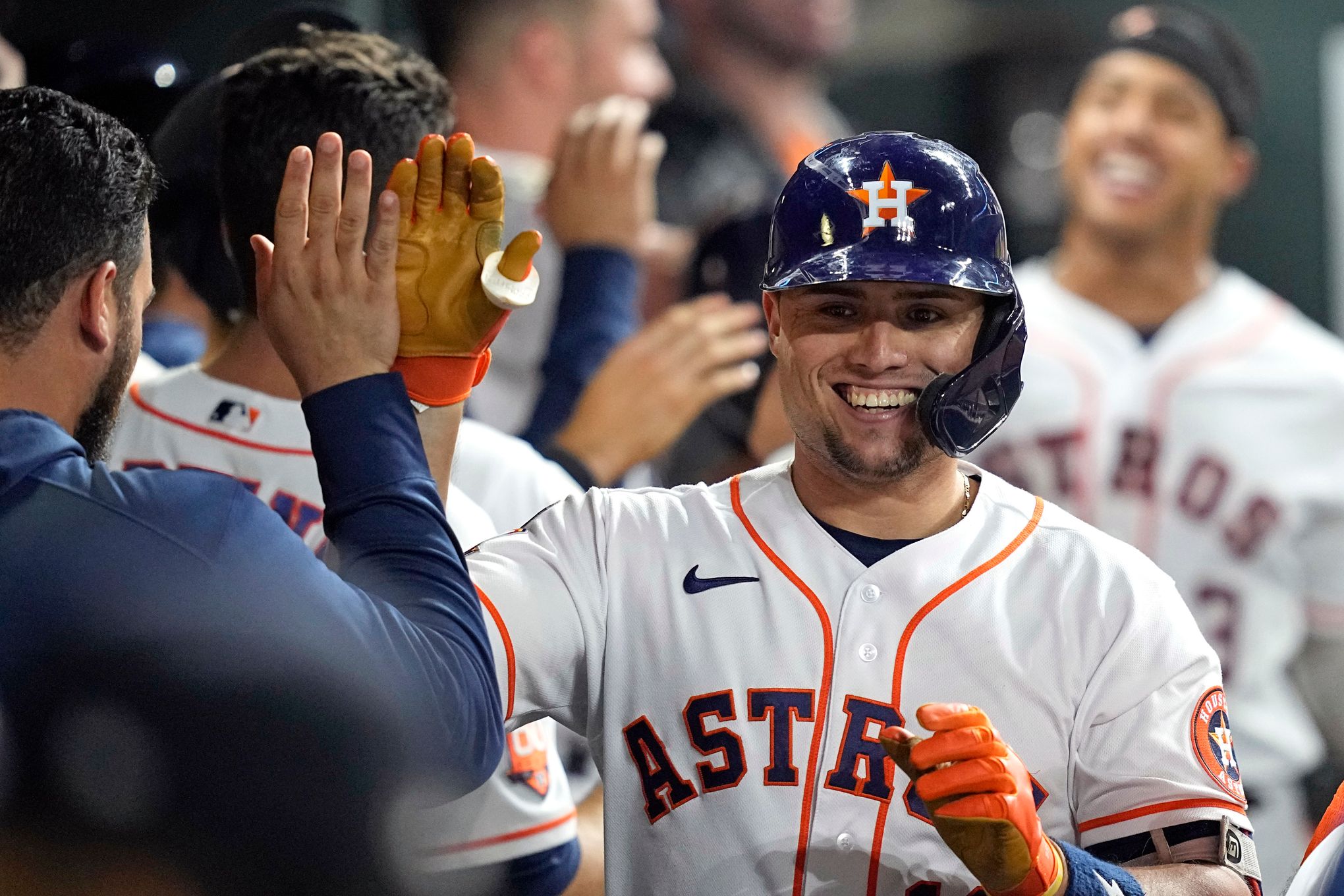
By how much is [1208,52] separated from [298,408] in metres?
2.70

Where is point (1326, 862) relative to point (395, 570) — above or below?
below

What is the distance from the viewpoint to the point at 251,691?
1284 millimetres

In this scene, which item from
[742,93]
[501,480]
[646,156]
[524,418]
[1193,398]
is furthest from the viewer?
[742,93]

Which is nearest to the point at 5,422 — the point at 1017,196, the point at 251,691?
the point at 251,691

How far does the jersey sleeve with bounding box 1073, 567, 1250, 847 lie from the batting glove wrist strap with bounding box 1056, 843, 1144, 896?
10 cm

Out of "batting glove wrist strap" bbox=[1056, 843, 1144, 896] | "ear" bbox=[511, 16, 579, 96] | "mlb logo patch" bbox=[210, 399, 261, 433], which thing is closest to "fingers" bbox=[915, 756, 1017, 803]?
"batting glove wrist strap" bbox=[1056, 843, 1144, 896]

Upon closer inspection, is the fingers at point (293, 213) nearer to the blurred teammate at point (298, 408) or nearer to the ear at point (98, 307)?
the ear at point (98, 307)

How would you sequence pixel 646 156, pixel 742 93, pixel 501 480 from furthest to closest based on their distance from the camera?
A: pixel 742 93 → pixel 646 156 → pixel 501 480

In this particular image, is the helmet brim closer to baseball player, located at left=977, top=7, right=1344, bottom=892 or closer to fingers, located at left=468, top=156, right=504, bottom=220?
fingers, located at left=468, top=156, right=504, bottom=220

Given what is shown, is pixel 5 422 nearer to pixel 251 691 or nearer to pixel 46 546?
pixel 46 546

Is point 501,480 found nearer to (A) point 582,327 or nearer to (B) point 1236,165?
(A) point 582,327

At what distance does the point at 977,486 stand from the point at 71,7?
300 centimetres

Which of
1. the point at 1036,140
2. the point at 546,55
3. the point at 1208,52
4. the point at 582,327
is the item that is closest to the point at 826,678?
the point at 582,327

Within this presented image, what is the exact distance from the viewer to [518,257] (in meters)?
1.48
